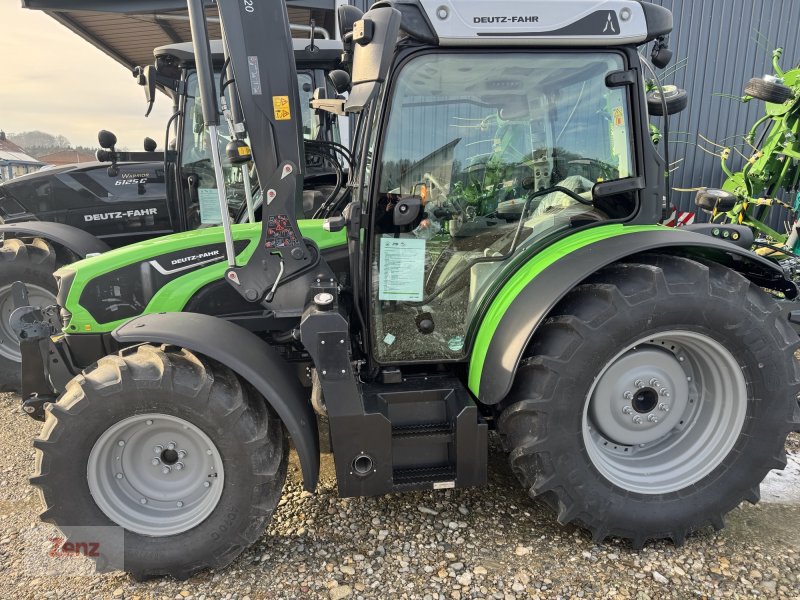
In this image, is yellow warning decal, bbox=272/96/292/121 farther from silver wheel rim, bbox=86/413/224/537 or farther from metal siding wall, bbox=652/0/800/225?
metal siding wall, bbox=652/0/800/225

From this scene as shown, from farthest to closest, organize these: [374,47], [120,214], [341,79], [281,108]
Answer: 1. [120,214]
2. [341,79]
3. [281,108]
4. [374,47]

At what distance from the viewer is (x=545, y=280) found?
2281mm

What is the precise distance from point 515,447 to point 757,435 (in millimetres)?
1103

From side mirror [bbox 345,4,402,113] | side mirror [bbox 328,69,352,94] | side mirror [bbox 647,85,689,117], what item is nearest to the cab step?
side mirror [bbox 345,4,402,113]

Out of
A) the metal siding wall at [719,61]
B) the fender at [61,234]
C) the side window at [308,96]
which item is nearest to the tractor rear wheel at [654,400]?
the side window at [308,96]

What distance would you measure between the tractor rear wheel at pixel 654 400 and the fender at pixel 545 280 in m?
0.10

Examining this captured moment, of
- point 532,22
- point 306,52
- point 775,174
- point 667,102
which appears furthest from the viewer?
point 775,174

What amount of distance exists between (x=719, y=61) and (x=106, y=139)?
941 centimetres

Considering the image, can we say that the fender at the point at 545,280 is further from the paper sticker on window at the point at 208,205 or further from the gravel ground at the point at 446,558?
the paper sticker on window at the point at 208,205

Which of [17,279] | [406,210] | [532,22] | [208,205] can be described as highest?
[532,22]

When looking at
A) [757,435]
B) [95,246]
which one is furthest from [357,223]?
[95,246]

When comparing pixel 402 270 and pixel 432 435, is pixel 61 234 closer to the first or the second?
pixel 402 270

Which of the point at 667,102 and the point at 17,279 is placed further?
the point at 17,279

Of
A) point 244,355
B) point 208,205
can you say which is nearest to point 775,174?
point 208,205
